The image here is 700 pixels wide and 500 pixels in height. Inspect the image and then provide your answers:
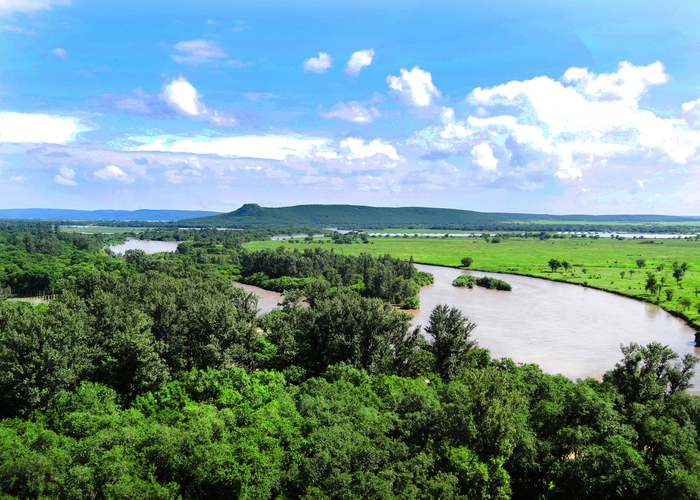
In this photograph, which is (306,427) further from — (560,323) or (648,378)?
(560,323)

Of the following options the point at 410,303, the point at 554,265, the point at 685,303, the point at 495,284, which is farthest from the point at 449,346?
the point at 554,265

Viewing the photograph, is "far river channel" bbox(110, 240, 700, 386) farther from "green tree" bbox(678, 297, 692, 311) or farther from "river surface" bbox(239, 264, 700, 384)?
"green tree" bbox(678, 297, 692, 311)

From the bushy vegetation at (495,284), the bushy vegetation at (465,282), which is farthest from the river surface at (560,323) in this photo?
the bushy vegetation at (465,282)

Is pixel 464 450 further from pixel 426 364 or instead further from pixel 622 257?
pixel 622 257

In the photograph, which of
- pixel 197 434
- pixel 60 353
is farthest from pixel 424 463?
pixel 60 353

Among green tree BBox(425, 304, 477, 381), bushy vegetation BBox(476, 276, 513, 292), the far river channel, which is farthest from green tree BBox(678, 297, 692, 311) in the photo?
green tree BBox(425, 304, 477, 381)

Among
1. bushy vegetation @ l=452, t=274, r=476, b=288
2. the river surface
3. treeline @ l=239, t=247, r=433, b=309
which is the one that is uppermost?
treeline @ l=239, t=247, r=433, b=309

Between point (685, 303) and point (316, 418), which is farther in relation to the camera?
point (685, 303)
